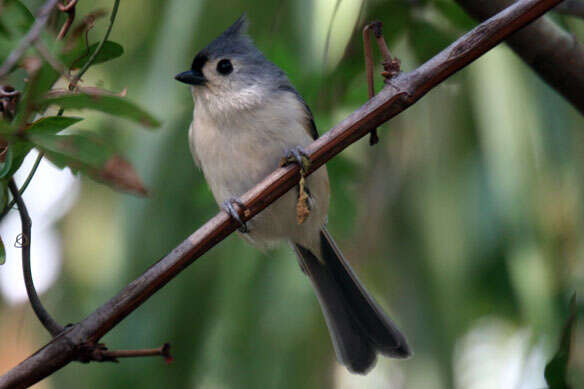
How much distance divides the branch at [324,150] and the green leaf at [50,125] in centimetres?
37

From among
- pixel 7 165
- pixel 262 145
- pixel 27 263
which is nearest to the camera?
pixel 7 165

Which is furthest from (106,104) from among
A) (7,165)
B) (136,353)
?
(136,353)

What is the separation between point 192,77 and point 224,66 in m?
0.13

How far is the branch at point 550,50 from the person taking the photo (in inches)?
59.2

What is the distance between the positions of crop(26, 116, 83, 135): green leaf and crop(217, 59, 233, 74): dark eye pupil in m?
1.27

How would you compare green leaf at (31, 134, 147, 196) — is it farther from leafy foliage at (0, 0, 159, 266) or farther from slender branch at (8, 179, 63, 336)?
slender branch at (8, 179, 63, 336)

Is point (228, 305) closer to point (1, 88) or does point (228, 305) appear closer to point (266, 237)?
point (266, 237)

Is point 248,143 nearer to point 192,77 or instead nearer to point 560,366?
point 192,77

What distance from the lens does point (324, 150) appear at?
1.19 meters

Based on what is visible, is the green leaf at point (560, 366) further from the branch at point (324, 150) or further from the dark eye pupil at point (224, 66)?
the dark eye pupil at point (224, 66)

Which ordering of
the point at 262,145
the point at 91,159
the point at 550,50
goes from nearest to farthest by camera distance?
the point at 91,159, the point at 550,50, the point at 262,145

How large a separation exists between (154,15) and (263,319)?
112 centimetres

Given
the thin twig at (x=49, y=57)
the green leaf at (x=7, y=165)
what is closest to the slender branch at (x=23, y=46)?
the thin twig at (x=49, y=57)

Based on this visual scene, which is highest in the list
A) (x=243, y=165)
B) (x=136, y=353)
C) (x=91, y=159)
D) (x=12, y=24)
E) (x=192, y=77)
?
(x=192, y=77)
